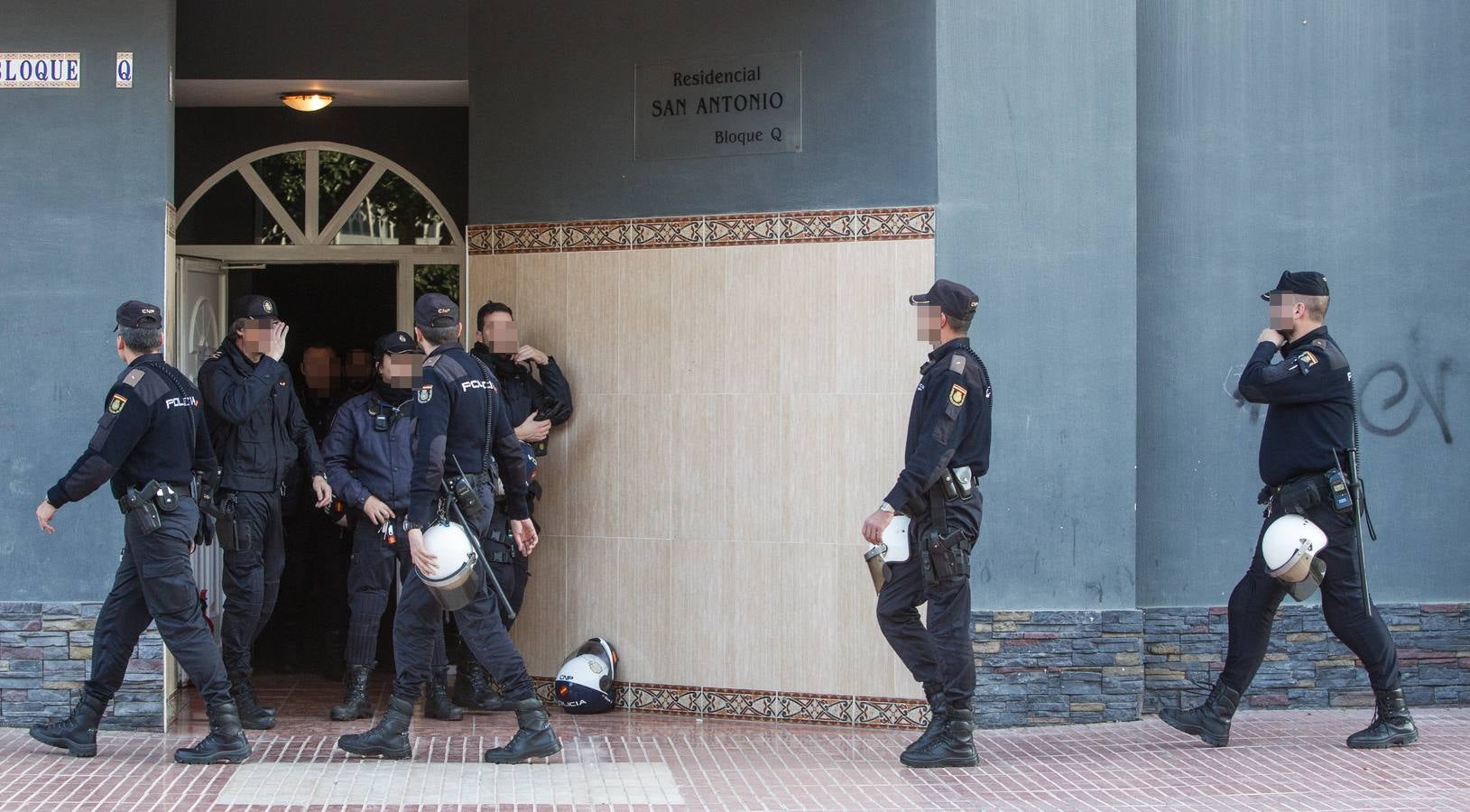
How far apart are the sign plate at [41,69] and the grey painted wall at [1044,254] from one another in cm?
408

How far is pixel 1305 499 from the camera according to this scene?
6.66 metres

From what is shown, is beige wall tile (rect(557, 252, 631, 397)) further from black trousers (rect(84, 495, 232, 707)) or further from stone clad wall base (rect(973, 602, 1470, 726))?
stone clad wall base (rect(973, 602, 1470, 726))

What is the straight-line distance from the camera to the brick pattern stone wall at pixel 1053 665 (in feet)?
23.7

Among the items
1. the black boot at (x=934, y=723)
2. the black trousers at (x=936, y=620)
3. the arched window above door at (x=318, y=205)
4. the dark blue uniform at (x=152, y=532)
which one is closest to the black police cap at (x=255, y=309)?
the dark blue uniform at (x=152, y=532)

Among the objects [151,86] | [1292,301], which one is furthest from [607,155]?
[1292,301]

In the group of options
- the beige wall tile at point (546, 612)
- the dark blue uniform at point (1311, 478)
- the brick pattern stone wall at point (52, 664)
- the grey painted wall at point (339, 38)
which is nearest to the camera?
the dark blue uniform at point (1311, 478)

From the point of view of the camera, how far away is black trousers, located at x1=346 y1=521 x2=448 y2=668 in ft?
24.8

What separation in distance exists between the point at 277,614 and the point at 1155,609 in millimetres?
5133

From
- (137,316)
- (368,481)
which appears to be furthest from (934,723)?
(137,316)

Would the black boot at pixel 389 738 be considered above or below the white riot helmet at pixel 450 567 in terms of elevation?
below

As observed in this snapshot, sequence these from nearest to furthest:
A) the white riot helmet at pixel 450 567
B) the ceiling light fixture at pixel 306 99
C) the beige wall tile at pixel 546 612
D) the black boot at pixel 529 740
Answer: the white riot helmet at pixel 450 567, the black boot at pixel 529 740, the beige wall tile at pixel 546 612, the ceiling light fixture at pixel 306 99

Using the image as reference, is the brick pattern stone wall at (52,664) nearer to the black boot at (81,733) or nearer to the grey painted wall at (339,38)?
the black boot at (81,733)

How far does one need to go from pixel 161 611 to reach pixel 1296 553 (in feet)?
15.9

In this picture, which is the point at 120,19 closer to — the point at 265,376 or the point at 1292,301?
the point at 265,376
